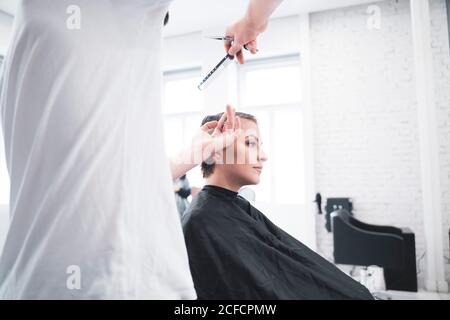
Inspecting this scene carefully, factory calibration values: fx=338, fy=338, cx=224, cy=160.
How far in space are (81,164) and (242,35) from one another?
623 mm

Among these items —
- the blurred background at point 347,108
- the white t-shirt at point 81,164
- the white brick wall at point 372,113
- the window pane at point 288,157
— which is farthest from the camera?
the window pane at point 288,157

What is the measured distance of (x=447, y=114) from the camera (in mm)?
3779

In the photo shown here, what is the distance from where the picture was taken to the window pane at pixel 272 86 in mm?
4770

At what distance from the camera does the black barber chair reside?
3092 millimetres

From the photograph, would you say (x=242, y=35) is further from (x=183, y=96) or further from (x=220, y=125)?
(x=183, y=96)

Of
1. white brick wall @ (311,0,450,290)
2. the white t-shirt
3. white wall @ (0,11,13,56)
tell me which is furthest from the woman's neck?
white wall @ (0,11,13,56)

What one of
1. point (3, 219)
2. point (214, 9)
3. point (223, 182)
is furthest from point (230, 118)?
point (3, 219)

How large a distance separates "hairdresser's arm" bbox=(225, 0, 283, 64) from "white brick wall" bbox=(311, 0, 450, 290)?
139 inches

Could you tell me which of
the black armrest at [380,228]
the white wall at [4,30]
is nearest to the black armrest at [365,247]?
the black armrest at [380,228]

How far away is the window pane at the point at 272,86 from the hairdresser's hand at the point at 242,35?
3797 mm

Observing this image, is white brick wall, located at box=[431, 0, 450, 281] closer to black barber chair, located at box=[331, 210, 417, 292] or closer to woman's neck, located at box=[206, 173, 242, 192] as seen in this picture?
black barber chair, located at box=[331, 210, 417, 292]

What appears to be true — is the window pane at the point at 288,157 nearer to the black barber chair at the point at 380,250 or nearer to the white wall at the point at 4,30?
the black barber chair at the point at 380,250

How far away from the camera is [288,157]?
185 inches

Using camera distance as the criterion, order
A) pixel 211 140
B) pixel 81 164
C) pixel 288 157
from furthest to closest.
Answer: pixel 288 157, pixel 211 140, pixel 81 164
